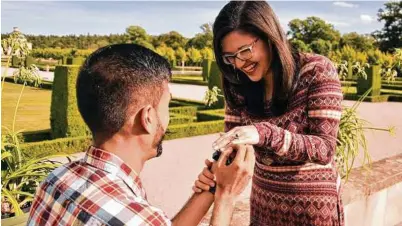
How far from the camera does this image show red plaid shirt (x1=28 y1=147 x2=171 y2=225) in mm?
948

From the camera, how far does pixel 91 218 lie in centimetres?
95

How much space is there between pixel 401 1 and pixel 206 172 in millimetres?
50897

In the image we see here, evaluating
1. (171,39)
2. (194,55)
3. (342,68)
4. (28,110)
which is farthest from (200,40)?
(342,68)

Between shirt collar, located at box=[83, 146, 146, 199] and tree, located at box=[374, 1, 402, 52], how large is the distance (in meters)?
47.8

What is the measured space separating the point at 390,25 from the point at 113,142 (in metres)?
50.4

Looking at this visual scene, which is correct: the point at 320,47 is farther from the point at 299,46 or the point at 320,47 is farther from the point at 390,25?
the point at 299,46

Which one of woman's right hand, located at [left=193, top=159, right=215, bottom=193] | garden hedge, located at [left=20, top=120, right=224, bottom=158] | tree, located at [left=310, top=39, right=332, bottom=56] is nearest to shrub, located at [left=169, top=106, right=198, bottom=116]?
garden hedge, located at [left=20, top=120, right=224, bottom=158]

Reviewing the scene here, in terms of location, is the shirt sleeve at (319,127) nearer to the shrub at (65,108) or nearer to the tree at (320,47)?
the shrub at (65,108)

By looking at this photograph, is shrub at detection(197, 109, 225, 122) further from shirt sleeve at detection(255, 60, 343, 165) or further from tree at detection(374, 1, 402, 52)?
tree at detection(374, 1, 402, 52)

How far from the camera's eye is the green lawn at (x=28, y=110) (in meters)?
11.7

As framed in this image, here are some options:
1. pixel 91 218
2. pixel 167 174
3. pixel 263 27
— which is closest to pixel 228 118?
pixel 263 27

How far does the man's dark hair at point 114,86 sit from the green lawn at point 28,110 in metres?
8.94

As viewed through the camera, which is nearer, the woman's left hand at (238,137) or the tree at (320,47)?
the woman's left hand at (238,137)

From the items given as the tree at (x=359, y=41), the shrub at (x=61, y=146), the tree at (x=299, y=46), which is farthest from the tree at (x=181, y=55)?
the shrub at (x=61, y=146)
